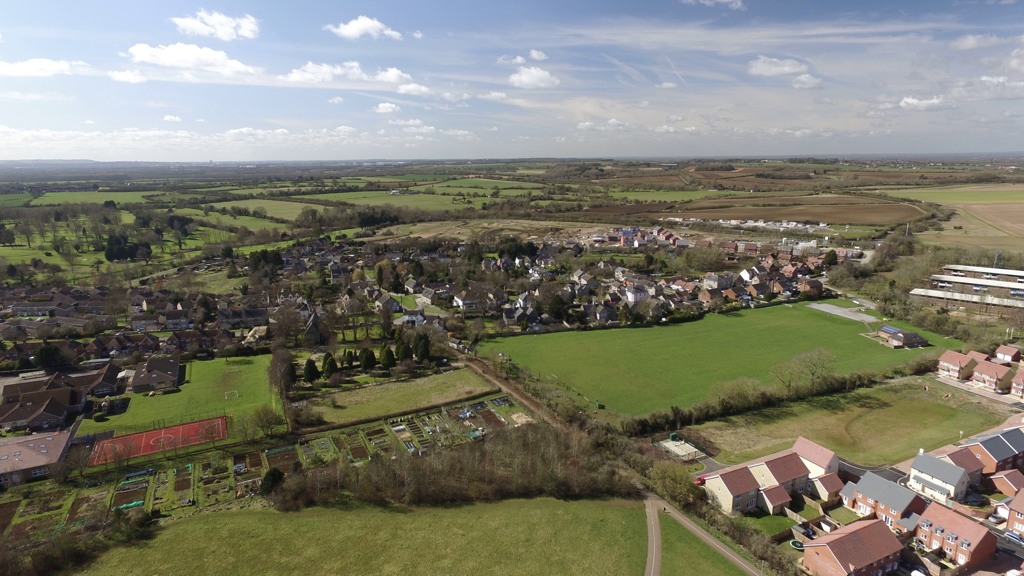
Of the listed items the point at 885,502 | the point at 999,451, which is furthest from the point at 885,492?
the point at 999,451

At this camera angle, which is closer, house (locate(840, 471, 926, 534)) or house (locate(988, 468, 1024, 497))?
house (locate(840, 471, 926, 534))

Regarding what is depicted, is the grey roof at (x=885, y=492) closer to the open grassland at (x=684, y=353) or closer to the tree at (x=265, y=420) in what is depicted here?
the open grassland at (x=684, y=353)

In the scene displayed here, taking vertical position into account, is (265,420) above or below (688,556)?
above

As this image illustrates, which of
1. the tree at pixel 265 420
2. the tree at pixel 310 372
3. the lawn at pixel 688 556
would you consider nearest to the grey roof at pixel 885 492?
the lawn at pixel 688 556

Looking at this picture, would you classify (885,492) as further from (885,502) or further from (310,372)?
(310,372)

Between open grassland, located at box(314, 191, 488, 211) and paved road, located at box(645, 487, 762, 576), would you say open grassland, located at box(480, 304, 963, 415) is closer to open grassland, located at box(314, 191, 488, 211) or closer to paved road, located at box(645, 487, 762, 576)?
paved road, located at box(645, 487, 762, 576)


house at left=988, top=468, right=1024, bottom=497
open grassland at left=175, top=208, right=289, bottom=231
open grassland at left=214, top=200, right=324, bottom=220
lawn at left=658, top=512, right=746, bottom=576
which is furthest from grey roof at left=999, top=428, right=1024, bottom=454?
open grassland at left=214, top=200, right=324, bottom=220
